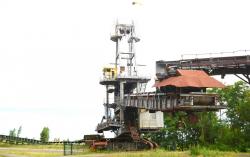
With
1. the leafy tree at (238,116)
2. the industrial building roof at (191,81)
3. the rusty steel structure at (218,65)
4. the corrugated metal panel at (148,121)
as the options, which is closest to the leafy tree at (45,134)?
the corrugated metal panel at (148,121)

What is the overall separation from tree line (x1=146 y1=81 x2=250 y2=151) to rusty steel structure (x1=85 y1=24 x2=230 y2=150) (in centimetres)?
474

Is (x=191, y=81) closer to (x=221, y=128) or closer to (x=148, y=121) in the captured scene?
(x=148, y=121)

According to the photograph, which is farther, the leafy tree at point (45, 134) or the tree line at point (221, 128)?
the leafy tree at point (45, 134)

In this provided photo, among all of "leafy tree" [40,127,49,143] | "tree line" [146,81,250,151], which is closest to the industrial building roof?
"tree line" [146,81,250,151]

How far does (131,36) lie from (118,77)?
863cm

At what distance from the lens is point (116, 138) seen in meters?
64.8

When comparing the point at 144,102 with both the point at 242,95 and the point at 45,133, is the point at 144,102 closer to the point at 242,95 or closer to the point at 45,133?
the point at 242,95

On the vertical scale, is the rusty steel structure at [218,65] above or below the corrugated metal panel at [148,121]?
above

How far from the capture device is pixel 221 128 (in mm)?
73688

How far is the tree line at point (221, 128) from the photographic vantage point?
216 ft

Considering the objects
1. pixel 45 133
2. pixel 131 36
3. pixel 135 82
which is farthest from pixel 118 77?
pixel 45 133

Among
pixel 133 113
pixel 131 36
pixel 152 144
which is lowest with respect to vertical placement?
pixel 152 144

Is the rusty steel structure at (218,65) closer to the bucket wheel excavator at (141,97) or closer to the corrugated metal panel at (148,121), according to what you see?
the bucket wheel excavator at (141,97)

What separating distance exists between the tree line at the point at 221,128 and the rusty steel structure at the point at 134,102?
4737 millimetres
